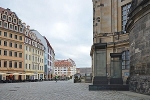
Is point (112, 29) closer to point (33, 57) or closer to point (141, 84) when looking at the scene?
point (141, 84)

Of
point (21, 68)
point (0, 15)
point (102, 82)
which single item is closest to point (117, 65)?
point (102, 82)

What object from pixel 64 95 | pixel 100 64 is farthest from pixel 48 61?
pixel 64 95

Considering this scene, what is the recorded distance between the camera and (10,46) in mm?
65125

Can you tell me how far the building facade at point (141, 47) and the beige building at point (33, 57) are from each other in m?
55.1

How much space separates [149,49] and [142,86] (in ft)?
7.31

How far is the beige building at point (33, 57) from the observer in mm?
73312

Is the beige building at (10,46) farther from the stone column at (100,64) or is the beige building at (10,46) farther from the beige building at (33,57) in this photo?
the stone column at (100,64)

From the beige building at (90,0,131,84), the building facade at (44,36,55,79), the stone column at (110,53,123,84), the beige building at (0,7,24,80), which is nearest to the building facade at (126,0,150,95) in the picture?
the stone column at (110,53,123,84)

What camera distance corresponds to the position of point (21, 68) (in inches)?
2724

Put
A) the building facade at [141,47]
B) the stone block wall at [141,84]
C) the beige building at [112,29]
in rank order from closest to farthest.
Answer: the stone block wall at [141,84]
the building facade at [141,47]
the beige building at [112,29]

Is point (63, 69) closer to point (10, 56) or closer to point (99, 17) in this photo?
point (10, 56)

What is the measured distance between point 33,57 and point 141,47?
221ft

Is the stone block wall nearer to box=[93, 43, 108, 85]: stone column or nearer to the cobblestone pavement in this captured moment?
the cobblestone pavement

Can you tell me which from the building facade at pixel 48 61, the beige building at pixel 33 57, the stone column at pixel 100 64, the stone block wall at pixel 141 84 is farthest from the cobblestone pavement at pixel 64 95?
the building facade at pixel 48 61
